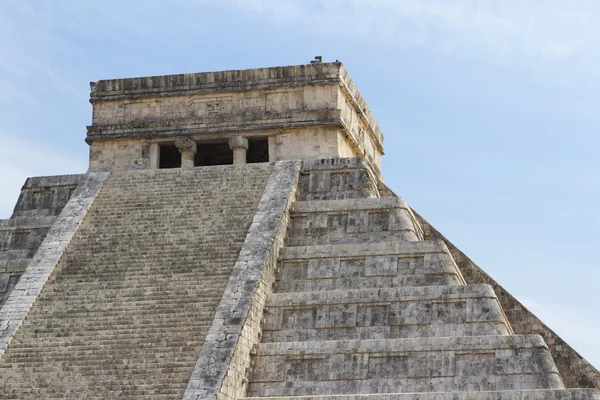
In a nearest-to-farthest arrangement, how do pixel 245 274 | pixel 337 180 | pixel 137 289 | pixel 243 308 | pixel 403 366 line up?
pixel 403 366, pixel 243 308, pixel 245 274, pixel 137 289, pixel 337 180

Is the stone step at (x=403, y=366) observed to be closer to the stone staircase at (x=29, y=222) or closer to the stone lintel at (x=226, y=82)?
the stone staircase at (x=29, y=222)

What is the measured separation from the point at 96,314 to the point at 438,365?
487 cm

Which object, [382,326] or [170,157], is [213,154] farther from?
[382,326]

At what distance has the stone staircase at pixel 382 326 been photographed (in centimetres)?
1549

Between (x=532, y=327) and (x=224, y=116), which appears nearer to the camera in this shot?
(x=532, y=327)

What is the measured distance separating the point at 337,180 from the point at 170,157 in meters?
3.99

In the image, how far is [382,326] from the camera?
1662cm

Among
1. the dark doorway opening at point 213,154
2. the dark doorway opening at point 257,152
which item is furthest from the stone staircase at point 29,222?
the dark doorway opening at point 257,152

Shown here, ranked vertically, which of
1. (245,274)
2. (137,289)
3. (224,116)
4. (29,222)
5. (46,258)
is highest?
(224,116)

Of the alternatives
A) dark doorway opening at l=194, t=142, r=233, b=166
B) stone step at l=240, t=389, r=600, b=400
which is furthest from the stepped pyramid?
dark doorway opening at l=194, t=142, r=233, b=166

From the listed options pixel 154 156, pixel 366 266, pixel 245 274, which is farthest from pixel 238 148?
pixel 366 266

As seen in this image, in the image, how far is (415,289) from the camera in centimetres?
1680

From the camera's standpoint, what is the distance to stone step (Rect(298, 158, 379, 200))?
19672mm

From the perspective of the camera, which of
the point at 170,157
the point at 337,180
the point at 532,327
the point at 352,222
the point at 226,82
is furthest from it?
the point at 170,157
